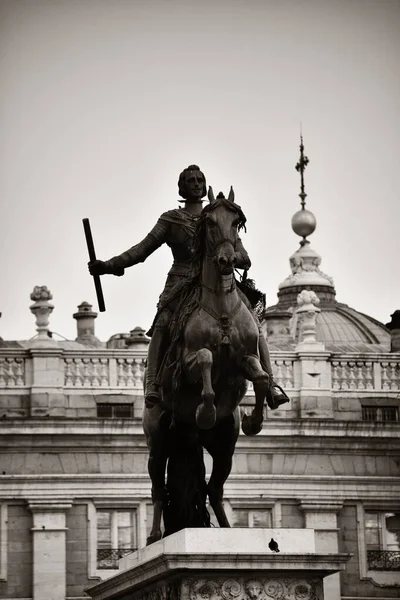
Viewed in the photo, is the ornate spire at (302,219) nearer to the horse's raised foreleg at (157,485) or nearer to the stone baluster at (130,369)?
the stone baluster at (130,369)

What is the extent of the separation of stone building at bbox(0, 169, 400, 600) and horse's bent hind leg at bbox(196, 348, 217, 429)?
122ft

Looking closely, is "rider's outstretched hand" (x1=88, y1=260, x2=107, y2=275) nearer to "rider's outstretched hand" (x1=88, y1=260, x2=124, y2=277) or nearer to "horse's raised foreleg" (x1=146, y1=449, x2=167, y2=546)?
"rider's outstretched hand" (x1=88, y1=260, x2=124, y2=277)

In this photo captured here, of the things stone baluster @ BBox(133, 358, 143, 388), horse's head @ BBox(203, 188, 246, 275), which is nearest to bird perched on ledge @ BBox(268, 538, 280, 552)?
horse's head @ BBox(203, 188, 246, 275)

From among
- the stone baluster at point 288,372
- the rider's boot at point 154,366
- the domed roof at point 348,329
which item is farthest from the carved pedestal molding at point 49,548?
the rider's boot at point 154,366

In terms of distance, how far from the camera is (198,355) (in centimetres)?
2877

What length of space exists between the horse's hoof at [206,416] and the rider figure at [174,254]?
111cm

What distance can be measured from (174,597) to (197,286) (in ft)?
11.0

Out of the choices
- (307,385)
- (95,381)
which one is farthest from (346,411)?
(95,381)

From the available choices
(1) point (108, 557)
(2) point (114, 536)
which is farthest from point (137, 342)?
(1) point (108, 557)

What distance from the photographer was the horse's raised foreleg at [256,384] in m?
28.5

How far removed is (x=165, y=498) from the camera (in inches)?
1212

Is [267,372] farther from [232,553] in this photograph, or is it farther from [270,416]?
[270,416]

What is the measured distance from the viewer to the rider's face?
30.9 metres

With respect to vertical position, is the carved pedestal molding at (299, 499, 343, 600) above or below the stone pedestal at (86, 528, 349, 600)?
above
